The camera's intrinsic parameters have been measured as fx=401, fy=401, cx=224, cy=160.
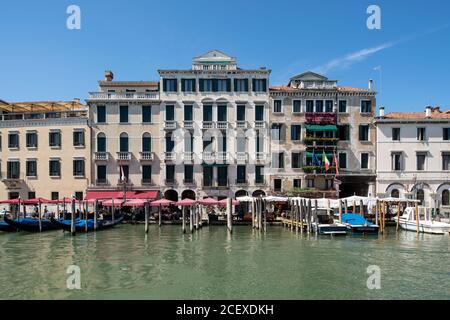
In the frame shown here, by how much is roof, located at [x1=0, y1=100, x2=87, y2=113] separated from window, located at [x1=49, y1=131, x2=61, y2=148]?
2.75 m

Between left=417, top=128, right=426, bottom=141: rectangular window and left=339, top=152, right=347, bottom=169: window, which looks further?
left=339, top=152, right=347, bottom=169: window

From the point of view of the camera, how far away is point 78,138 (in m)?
37.1

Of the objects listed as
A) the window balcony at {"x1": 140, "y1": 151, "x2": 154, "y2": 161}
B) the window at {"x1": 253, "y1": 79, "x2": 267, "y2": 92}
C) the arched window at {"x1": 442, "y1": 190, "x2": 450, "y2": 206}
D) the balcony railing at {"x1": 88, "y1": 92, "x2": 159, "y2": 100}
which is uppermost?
the window at {"x1": 253, "y1": 79, "x2": 267, "y2": 92}

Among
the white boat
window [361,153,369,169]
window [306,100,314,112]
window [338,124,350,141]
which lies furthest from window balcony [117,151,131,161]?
the white boat

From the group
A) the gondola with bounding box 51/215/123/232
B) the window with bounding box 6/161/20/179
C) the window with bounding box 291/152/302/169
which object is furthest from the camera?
the window with bounding box 6/161/20/179

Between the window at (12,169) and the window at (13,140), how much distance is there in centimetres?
152

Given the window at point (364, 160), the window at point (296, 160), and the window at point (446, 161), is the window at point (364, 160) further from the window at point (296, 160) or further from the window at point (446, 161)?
the window at point (446, 161)

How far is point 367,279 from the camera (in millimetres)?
15281

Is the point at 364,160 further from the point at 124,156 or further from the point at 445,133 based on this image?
the point at 124,156

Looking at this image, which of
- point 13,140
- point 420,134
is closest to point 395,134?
point 420,134

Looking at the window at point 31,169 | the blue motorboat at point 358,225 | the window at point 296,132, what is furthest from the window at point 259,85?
the window at point 31,169

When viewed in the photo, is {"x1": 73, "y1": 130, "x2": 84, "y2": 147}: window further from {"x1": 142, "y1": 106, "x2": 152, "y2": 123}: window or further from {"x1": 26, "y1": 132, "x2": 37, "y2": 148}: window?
{"x1": 142, "y1": 106, "x2": 152, "y2": 123}: window

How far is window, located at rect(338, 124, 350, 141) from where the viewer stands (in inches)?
1469
